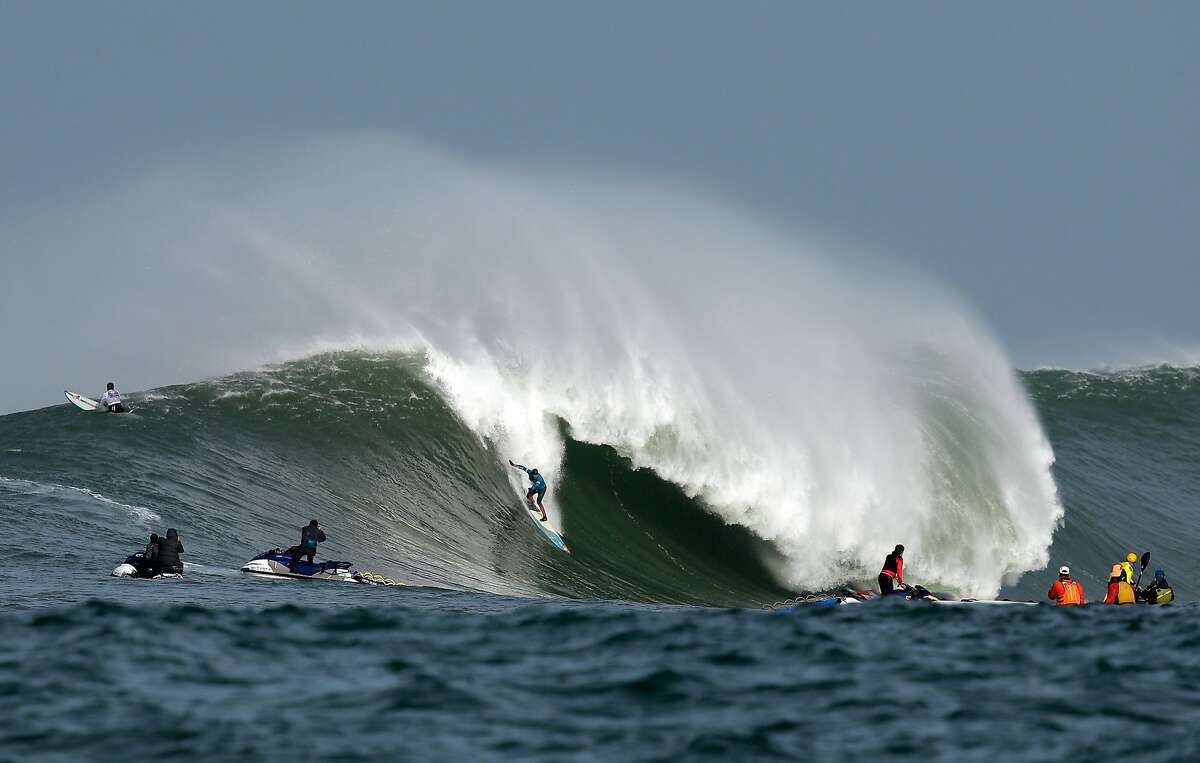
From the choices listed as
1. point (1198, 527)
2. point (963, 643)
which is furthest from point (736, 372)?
point (963, 643)

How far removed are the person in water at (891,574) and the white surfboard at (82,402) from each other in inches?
803

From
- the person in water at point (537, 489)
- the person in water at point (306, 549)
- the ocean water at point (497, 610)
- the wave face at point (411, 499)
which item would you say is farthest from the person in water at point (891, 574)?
the person in water at point (537, 489)

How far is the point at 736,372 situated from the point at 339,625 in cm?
2260

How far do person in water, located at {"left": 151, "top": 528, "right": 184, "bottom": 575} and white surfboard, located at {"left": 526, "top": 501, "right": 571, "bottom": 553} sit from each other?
823 centimetres

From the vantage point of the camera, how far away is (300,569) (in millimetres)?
20609

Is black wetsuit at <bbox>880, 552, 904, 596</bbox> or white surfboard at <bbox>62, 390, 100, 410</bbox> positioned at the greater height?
white surfboard at <bbox>62, 390, 100, 410</bbox>

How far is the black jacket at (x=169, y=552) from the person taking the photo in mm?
19328

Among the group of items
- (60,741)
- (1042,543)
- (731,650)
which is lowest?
(60,741)

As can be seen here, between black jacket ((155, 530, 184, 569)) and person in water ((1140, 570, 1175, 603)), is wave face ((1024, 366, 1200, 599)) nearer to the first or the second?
person in water ((1140, 570, 1175, 603))

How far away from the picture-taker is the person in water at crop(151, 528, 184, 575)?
19281mm

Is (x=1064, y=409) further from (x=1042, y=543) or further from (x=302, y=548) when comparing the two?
(x=302, y=548)

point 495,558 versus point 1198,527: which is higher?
point 1198,527

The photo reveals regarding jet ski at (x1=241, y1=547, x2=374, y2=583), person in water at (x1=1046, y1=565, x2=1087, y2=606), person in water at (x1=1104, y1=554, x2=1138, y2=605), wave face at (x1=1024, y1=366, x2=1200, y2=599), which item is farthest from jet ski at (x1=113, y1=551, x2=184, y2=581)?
wave face at (x1=1024, y1=366, x2=1200, y2=599)

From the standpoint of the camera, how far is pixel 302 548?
68.1 feet
